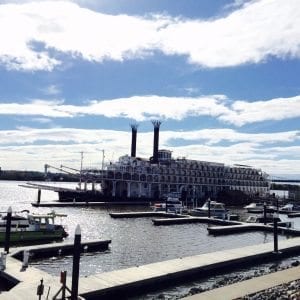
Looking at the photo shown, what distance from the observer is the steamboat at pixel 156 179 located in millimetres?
95688

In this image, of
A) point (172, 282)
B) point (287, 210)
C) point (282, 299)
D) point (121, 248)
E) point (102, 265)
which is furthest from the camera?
point (287, 210)

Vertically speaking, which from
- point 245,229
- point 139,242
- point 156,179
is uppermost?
point 156,179

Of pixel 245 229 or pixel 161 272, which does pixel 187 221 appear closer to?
pixel 245 229

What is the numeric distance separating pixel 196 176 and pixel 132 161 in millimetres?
18114

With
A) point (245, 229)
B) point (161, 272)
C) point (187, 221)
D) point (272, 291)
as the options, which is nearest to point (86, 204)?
point (187, 221)

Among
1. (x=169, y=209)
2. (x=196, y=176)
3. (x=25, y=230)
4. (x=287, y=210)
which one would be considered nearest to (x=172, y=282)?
(x=25, y=230)

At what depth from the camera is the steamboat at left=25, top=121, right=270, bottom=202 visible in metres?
95.7

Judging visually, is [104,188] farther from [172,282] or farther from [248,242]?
[172,282]

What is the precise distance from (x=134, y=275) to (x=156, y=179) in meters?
80.1

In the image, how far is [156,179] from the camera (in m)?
102

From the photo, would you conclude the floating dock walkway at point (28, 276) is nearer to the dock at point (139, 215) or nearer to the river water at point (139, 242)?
the river water at point (139, 242)

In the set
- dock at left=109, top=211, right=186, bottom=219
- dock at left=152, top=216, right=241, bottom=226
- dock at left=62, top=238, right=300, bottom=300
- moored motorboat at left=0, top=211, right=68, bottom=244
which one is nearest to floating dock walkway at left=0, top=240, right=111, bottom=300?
dock at left=62, top=238, right=300, bottom=300

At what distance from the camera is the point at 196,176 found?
4284 inches

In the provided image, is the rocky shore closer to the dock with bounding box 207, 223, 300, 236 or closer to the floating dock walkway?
the floating dock walkway
